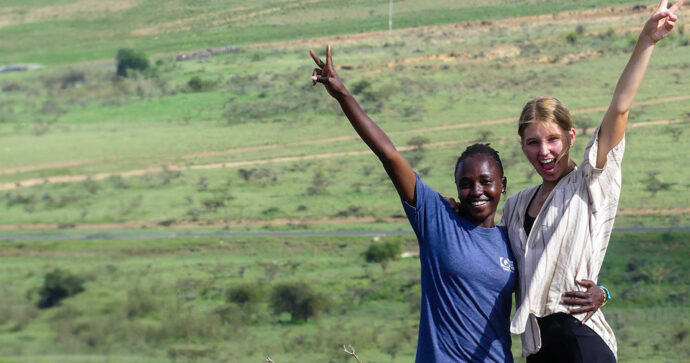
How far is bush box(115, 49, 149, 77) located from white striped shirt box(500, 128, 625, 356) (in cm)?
3538

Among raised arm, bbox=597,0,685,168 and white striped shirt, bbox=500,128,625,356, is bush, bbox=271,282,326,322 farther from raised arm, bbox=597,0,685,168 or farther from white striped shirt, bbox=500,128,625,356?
raised arm, bbox=597,0,685,168

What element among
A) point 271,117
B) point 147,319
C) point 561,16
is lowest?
point 147,319

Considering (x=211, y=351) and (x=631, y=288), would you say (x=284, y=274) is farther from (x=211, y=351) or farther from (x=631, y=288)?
(x=631, y=288)

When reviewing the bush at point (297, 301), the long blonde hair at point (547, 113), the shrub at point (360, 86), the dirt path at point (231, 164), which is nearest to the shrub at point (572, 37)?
the shrub at point (360, 86)

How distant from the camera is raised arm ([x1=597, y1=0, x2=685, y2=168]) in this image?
3033mm

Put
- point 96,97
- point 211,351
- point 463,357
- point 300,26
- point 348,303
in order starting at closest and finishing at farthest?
point 463,357
point 211,351
point 348,303
point 300,26
point 96,97

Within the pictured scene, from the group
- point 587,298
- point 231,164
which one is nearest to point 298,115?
point 231,164

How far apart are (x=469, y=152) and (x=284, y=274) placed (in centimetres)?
1791

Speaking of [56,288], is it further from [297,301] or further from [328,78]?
[328,78]

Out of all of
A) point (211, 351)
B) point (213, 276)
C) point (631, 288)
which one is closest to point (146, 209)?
point (213, 276)

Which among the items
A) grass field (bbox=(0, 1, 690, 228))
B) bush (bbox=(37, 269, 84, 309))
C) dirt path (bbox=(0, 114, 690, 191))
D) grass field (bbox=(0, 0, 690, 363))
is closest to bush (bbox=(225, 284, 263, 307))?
grass field (bbox=(0, 0, 690, 363))

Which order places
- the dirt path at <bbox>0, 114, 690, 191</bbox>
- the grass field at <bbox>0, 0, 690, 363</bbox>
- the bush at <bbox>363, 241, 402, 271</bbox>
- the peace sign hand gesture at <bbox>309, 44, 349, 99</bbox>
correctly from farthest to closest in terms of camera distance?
the dirt path at <bbox>0, 114, 690, 191</bbox> < the bush at <bbox>363, 241, 402, 271</bbox> < the grass field at <bbox>0, 0, 690, 363</bbox> < the peace sign hand gesture at <bbox>309, 44, 349, 99</bbox>

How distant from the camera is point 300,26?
3291 cm

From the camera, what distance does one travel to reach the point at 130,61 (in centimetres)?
3838
